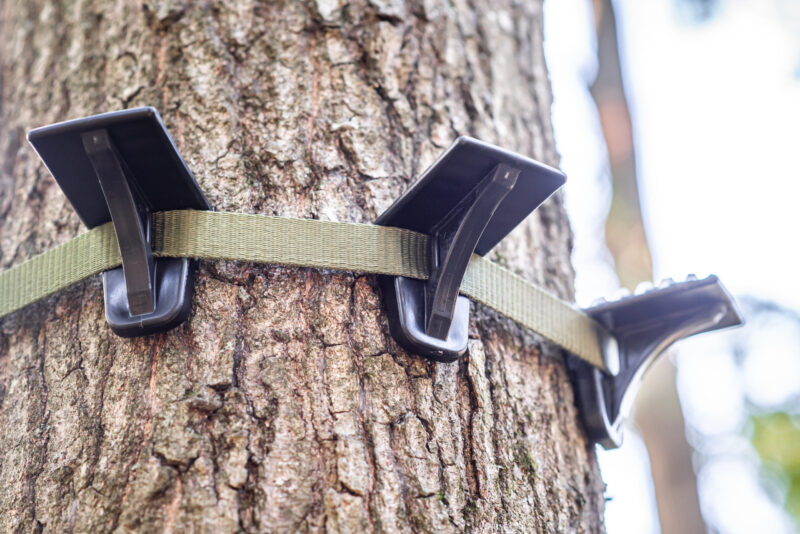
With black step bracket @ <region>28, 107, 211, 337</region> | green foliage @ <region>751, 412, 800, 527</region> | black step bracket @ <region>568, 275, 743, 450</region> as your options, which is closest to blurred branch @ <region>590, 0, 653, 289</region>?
green foliage @ <region>751, 412, 800, 527</region>

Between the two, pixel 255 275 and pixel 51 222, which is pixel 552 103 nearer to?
pixel 255 275

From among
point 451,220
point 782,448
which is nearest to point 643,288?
point 451,220

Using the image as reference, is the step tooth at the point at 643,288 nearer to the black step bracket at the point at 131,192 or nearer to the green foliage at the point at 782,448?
the black step bracket at the point at 131,192

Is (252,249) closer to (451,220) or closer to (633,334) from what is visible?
(451,220)

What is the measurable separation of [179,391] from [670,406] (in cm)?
432

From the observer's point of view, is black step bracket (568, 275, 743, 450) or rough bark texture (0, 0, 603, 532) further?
black step bracket (568, 275, 743, 450)

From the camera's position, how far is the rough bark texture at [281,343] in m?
0.86

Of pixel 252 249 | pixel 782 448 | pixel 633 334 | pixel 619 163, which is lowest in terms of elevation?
pixel 782 448

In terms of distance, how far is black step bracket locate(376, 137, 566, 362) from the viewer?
0.90m

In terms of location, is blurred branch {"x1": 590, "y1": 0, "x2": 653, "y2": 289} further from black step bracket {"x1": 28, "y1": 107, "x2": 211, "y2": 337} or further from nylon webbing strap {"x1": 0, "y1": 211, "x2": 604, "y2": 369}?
black step bracket {"x1": 28, "y1": 107, "x2": 211, "y2": 337}

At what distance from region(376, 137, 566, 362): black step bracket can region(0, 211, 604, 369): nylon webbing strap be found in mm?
27

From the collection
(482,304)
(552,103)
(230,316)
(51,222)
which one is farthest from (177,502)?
(552,103)

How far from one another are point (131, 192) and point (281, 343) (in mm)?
285

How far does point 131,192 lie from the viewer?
91 centimetres
